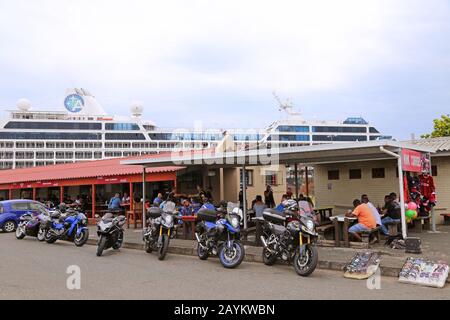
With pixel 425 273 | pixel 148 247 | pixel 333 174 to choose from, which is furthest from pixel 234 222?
pixel 333 174

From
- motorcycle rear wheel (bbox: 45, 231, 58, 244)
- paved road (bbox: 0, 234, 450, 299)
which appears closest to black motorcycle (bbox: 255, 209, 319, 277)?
paved road (bbox: 0, 234, 450, 299)

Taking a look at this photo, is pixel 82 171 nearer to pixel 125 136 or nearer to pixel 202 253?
pixel 202 253

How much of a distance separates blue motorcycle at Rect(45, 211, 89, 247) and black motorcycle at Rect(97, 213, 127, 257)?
1718 millimetres

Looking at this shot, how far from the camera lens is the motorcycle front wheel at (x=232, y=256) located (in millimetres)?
8352

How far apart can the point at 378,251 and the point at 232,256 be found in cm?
308

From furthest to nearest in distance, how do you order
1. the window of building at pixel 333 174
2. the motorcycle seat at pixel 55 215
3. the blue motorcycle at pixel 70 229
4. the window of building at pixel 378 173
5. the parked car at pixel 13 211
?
the window of building at pixel 333 174 → the parked car at pixel 13 211 → the window of building at pixel 378 173 → the motorcycle seat at pixel 55 215 → the blue motorcycle at pixel 70 229

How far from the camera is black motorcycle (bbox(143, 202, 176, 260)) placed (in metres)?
9.62

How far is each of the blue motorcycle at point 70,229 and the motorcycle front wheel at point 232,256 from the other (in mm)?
5527

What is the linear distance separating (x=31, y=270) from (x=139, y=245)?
11.9 ft

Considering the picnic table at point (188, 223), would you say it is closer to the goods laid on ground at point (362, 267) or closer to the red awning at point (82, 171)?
the red awning at point (82, 171)

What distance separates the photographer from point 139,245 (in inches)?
459

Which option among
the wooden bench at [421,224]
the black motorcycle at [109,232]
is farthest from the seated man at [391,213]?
the black motorcycle at [109,232]

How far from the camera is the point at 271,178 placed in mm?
22609
